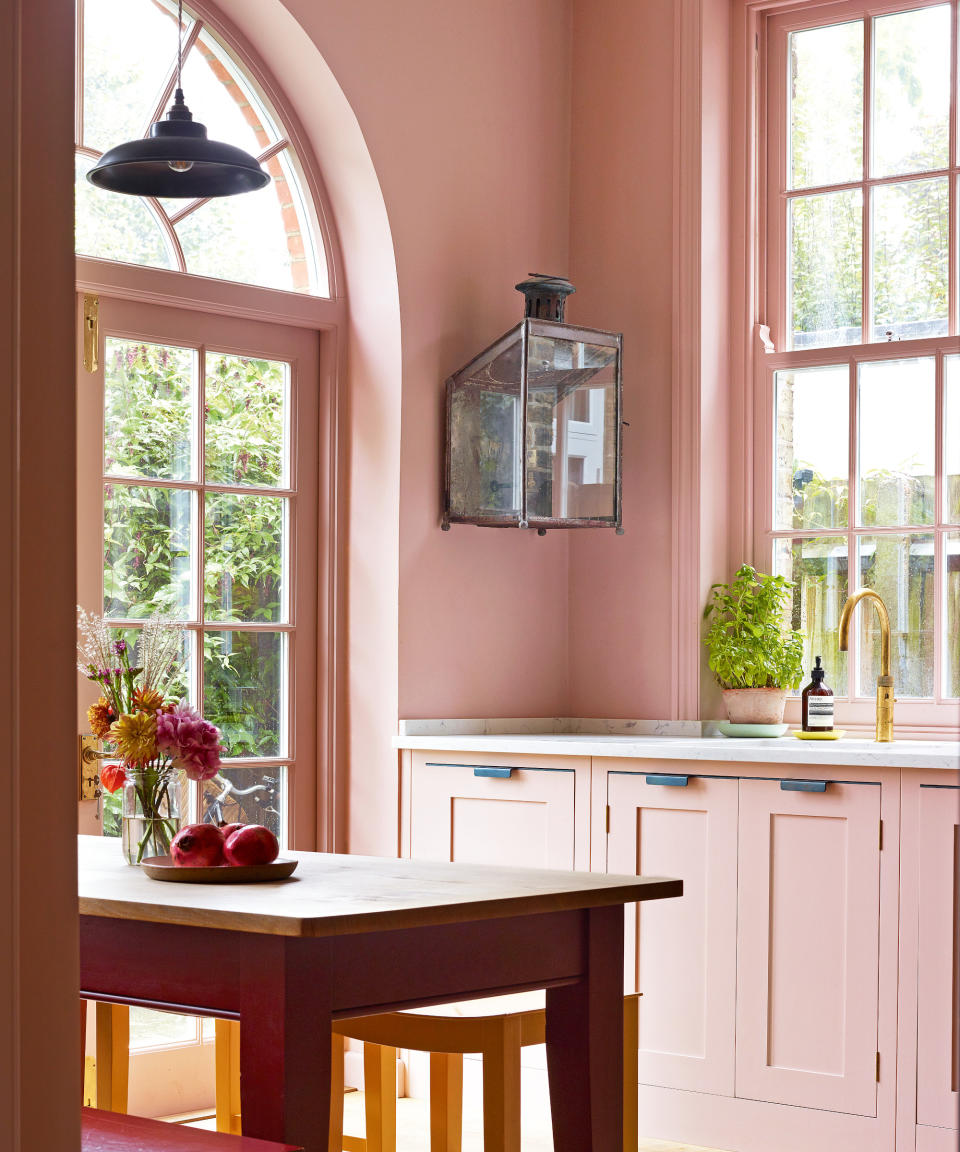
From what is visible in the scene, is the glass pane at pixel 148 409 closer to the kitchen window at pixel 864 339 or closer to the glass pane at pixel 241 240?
the glass pane at pixel 241 240

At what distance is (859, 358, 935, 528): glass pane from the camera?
4367 mm

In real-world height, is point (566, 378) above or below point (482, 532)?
above

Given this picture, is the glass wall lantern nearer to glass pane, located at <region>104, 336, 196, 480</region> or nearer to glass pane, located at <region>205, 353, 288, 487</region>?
glass pane, located at <region>205, 353, 288, 487</region>

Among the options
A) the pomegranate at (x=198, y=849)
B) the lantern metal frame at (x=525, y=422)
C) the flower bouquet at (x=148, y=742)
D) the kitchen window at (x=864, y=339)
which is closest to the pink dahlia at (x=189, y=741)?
the flower bouquet at (x=148, y=742)

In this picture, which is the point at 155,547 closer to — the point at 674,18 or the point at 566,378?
the point at 566,378

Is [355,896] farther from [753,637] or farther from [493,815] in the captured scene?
[753,637]

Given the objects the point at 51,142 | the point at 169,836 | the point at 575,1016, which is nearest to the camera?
the point at 51,142

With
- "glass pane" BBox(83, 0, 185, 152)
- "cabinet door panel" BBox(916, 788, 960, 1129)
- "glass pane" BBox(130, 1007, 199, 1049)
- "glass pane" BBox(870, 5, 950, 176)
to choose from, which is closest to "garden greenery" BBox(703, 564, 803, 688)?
"cabinet door panel" BBox(916, 788, 960, 1129)

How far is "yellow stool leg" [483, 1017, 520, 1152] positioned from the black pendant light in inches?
64.5

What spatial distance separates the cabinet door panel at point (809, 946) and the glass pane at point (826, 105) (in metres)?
2.09

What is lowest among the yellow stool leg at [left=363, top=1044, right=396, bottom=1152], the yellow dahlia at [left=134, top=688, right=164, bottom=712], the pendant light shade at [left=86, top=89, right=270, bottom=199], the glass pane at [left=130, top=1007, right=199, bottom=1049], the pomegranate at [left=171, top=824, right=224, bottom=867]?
the glass pane at [left=130, top=1007, right=199, bottom=1049]

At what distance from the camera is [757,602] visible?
14.7 ft

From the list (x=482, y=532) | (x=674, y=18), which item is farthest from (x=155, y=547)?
(x=674, y=18)

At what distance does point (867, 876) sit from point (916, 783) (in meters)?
0.25
